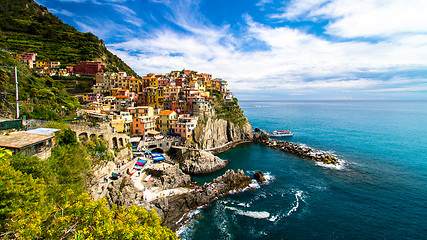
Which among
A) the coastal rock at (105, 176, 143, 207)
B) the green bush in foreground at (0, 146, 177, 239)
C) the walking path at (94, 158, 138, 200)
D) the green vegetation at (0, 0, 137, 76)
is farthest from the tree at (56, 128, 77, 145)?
the green vegetation at (0, 0, 137, 76)

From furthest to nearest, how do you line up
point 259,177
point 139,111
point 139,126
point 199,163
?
point 139,111 → point 139,126 → point 199,163 → point 259,177

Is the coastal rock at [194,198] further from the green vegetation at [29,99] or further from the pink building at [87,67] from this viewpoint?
the pink building at [87,67]

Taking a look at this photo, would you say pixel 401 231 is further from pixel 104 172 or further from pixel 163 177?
pixel 104 172

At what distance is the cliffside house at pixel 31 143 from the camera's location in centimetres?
1555

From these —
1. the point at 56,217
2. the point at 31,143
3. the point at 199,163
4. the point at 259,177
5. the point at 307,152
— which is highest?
the point at 31,143

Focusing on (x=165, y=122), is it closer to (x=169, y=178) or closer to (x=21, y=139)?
(x=169, y=178)

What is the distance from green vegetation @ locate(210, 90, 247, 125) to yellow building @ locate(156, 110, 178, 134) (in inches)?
569

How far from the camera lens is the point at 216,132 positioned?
53.1 metres

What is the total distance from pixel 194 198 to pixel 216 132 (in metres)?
27.6

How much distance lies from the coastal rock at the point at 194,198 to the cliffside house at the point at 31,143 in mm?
13460

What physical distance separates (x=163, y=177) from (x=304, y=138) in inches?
2104

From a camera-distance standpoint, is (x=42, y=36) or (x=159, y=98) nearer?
(x=159, y=98)

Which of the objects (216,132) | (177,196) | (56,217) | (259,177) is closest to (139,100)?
(216,132)

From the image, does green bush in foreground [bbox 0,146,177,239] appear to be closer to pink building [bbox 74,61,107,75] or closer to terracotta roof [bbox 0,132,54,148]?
terracotta roof [bbox 0,132,54,148]
